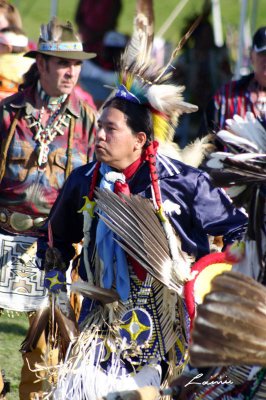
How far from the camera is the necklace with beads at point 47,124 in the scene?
18.7 ft

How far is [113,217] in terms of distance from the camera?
4.23 meters

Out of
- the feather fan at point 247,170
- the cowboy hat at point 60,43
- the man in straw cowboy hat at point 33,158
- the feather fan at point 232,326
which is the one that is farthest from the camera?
the cowboy hat at point 60,43

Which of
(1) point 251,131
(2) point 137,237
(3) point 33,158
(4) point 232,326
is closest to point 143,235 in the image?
(2) point 137,237

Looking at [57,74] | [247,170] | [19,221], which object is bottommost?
[19,221]

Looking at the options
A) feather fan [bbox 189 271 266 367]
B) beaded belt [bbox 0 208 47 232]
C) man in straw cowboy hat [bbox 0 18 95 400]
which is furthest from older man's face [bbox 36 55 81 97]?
feather fan [bbox 189 271 266 367]

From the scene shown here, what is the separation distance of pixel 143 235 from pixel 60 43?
206 cm

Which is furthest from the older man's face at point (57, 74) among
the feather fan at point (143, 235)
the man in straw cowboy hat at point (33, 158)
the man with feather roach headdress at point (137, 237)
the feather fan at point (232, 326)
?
the feather fan at point (232, 326)

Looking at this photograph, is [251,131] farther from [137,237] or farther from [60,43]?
[60,43]

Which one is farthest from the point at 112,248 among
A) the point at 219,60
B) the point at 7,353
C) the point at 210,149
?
the point at 219,60

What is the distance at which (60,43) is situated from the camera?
5930 millimetres

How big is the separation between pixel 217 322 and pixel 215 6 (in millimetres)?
11598

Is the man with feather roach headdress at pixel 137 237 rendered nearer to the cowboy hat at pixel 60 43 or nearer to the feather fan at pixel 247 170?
the feather fan at pixel 247 170

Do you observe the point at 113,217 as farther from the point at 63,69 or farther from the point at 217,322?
the point at 63,69

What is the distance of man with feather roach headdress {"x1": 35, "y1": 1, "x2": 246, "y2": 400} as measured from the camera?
4.21 m
